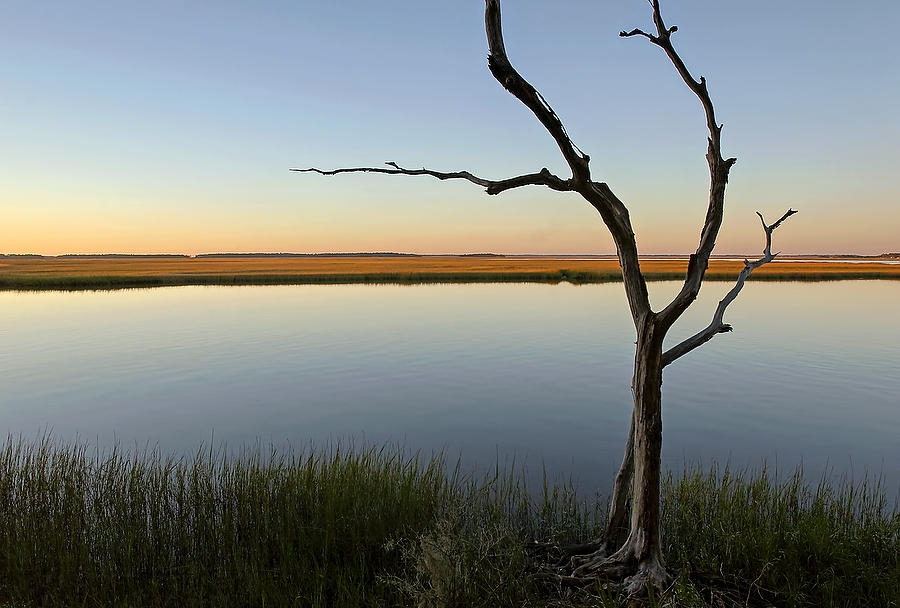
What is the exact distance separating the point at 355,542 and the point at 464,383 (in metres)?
9.07

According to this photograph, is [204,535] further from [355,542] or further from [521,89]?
[521,89]

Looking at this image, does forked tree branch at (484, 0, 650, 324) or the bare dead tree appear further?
the bare dead tree

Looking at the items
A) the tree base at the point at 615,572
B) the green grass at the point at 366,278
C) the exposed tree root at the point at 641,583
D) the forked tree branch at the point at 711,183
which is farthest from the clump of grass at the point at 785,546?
the green grass at the point at 366,278

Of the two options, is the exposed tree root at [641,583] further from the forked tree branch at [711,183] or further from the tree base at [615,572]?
the forked tree branch at [711,183]

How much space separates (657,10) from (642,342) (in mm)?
2273

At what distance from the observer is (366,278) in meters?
50.5

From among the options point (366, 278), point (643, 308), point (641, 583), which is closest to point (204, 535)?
point (641, 583)

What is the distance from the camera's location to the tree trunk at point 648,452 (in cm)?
406

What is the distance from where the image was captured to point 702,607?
3.62 metres

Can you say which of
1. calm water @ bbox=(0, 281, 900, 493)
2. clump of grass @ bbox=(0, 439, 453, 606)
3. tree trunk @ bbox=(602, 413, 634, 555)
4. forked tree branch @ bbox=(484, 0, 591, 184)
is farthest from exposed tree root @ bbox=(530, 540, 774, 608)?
calm water @ bbox=(0, 281, 900, 493)

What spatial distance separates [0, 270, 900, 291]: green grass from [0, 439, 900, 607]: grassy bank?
136ft

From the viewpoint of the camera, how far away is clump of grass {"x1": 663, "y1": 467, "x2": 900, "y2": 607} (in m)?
4.46

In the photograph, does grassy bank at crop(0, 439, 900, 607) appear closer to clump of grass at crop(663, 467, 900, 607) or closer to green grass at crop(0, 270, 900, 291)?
clump of grass at crop(663, 467, 900, 607)

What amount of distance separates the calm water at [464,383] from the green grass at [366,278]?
17.4 metres
